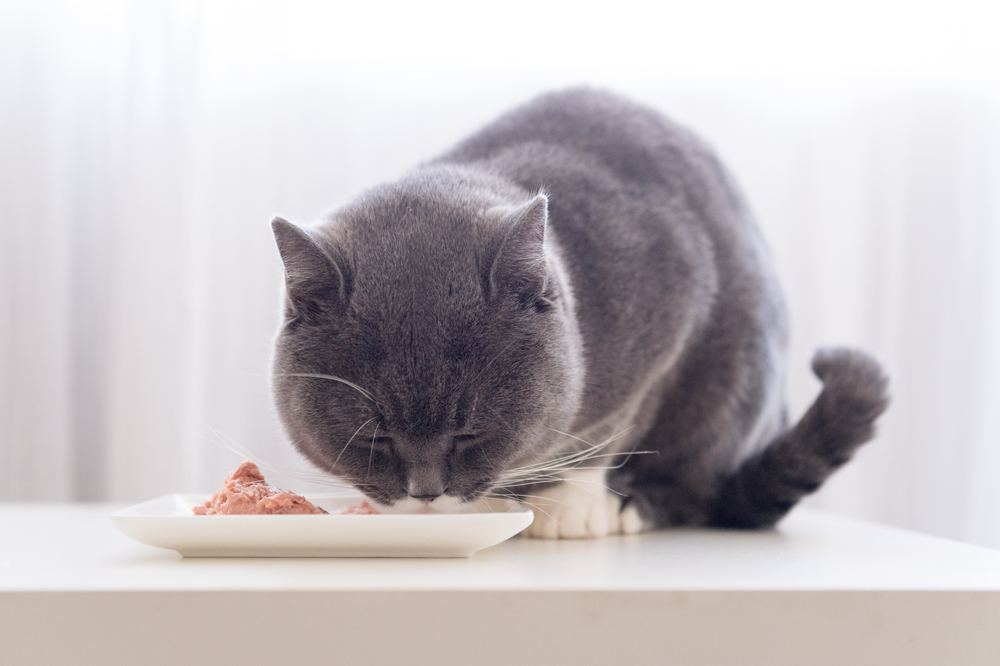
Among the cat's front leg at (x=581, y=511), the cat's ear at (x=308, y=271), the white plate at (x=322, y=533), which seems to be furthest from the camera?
the cat's front leg at (x=581, y=511)

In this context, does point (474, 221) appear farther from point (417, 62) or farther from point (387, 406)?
point (417, 62)

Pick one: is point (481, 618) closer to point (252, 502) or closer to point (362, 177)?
point (252, 502)

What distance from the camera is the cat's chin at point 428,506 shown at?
1.11 meters

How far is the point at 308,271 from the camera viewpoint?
1.10 metres

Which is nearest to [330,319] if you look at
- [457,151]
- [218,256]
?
[457,151]

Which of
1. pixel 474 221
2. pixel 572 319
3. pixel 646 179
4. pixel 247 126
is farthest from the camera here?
pixel 247 126

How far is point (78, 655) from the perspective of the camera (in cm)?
78

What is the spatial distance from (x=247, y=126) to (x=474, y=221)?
3.72 ft

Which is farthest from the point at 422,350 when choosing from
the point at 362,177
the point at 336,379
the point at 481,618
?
the point at 362,177

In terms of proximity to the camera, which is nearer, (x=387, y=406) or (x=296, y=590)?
(x=296, y=590)

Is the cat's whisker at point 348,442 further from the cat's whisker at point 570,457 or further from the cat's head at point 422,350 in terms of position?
the cat's whisker at point 570,457

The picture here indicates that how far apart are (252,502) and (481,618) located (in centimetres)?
36

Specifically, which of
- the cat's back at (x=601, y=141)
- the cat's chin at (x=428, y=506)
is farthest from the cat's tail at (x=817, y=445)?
the cat's chin at (x=428, y=506)

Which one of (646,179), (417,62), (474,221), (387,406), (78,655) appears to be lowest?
(78,655)
